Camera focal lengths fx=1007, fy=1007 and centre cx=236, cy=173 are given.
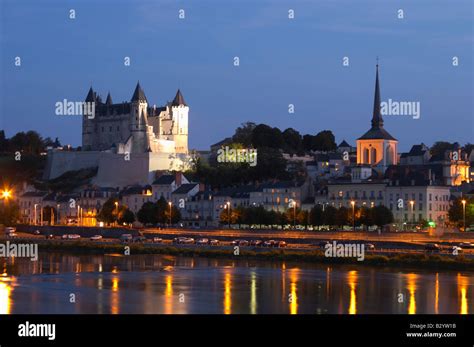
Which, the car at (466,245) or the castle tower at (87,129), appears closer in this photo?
the car at (466,245)

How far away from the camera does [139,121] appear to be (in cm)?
10350

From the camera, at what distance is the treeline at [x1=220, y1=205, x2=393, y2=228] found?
214 ft

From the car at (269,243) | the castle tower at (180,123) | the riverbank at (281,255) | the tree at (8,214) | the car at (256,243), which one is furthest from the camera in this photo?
the castle tower at (180,123)

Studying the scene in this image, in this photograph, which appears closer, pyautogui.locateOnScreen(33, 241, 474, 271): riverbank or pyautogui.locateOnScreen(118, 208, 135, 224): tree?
pyautogui.locateOnScreen(33, 241, 474, 271): riverbank

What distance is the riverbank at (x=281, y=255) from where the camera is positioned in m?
43.8

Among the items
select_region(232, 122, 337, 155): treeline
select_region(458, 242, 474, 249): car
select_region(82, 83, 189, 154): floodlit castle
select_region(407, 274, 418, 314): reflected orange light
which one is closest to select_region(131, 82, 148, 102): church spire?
select_region(82, 83, 189, 154): floodlit castle

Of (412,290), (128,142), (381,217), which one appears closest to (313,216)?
(381,217)

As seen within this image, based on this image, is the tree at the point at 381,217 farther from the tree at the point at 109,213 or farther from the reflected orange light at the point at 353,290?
the tree at the point at 109,213

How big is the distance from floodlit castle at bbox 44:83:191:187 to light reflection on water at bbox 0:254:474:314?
159ft

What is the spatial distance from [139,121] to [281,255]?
183 feet

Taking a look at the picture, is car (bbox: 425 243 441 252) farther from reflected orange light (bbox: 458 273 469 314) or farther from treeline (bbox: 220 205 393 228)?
treeline (bbox: 220 205 393 228)

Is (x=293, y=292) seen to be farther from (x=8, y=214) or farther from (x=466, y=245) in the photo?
(x=8, y=214)

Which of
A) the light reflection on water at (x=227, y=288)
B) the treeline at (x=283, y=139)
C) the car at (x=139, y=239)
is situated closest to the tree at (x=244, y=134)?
the treeline at (x=283, y=139)
